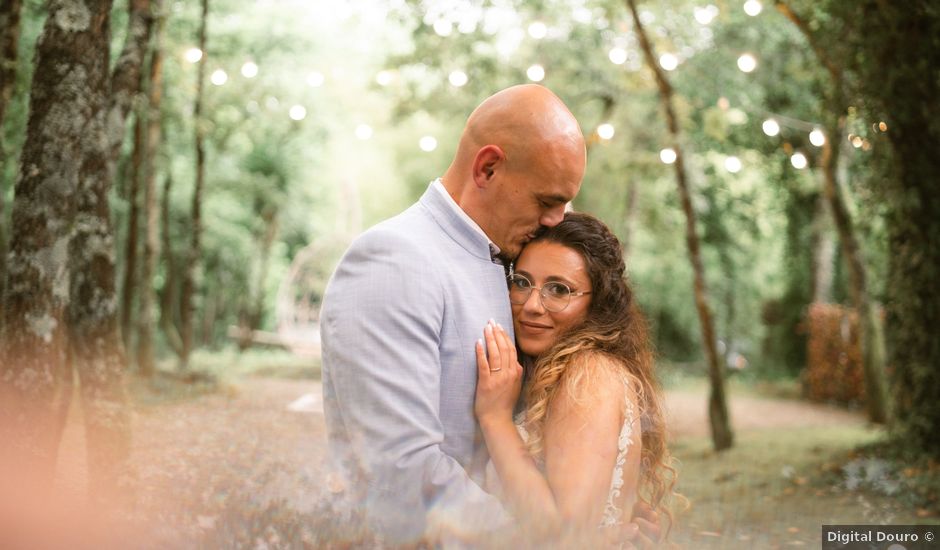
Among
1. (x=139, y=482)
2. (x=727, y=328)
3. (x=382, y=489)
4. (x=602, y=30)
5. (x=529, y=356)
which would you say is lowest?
(x=727, y=328)

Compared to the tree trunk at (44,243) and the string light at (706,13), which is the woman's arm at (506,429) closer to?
the tree trunk at (44,243)

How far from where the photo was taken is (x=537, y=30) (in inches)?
389

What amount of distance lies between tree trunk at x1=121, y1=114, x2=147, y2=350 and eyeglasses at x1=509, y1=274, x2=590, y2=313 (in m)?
4.87

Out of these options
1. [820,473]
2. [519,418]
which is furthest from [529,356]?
[820,473]

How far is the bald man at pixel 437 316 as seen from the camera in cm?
158

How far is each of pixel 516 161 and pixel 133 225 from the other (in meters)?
5.72

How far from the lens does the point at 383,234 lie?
168 centimetres

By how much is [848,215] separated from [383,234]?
25.0ft

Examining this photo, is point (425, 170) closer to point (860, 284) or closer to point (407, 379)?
point (860, 284)

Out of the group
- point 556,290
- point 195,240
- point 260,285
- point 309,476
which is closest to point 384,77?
point 195,240

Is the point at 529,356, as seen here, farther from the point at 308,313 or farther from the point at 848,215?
the point at 308,313

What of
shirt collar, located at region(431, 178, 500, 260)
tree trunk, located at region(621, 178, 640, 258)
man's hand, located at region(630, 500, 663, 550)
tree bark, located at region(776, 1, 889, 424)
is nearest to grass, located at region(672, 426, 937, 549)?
tree bark, located at region(776, 1, 889, 424)

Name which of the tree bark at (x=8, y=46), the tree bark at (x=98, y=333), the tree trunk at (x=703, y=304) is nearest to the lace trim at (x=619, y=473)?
the tree bark at (x=98, y=333)

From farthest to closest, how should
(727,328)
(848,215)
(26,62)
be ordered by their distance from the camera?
(727,328) → (848,215) → (26,62)
